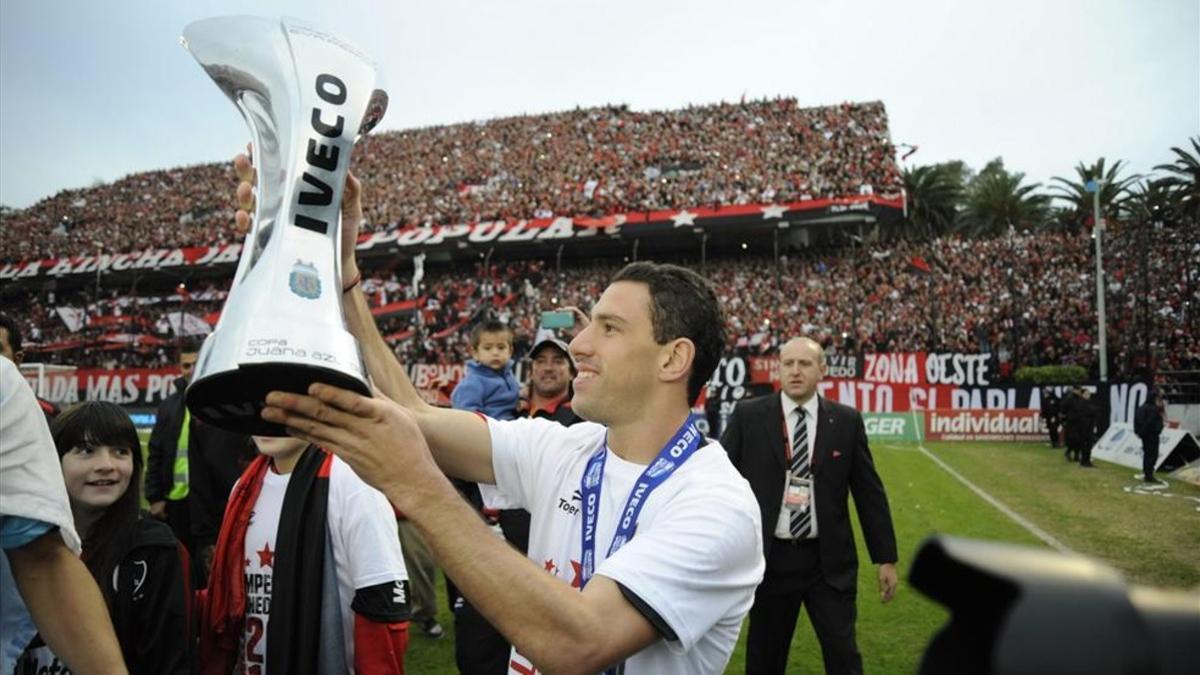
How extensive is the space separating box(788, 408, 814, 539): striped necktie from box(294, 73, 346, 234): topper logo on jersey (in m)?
4.08

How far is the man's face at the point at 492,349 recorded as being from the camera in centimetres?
581

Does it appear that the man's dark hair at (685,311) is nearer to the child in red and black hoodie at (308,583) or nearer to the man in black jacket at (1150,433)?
the child in red and black hoodie at (308,583)

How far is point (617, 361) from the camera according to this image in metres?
2.33

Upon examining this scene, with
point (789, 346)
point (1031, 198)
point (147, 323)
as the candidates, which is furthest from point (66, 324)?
point (1031, 198)

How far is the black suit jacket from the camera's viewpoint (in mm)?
4848

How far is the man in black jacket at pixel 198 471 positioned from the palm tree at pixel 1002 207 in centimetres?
5543

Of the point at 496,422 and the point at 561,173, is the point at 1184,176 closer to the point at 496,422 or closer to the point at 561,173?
the point at 561,173

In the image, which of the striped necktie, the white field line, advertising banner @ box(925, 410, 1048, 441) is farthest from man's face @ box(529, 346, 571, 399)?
advertising banner @ box(925, 410, 1048, 441)

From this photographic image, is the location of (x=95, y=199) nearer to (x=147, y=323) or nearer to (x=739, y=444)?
(x=147, y=323)

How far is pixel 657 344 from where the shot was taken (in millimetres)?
2352

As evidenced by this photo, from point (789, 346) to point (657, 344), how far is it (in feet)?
11.3

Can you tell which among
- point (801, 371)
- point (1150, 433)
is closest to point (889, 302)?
point (1150, 433)

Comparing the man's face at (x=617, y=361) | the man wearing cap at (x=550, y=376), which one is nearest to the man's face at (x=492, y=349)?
the man wearing cap at (x=550, y=376)

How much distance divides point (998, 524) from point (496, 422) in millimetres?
10647
